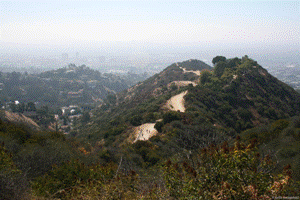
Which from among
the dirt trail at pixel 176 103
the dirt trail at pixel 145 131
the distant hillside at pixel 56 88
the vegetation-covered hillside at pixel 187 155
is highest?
the vegetation-covered hillside at pixel 187 155

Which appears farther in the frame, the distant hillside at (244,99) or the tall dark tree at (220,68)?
the tall dark tree at (220,68)

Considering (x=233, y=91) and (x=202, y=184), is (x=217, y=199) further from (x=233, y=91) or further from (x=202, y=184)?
(x=233, y=91)

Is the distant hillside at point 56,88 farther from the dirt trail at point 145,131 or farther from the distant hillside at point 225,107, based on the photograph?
the dirt trail at point 145,131

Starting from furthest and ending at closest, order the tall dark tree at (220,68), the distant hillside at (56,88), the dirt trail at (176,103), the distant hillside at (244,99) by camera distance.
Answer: the distant hillside at (56,88)
the tall dark tree at (220,68)
the dirt trail at (176,103)
the distant hillside at (244,99)

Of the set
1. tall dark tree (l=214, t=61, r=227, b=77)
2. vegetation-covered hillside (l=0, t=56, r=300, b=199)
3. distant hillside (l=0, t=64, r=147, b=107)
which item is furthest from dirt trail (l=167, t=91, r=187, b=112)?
distant hillside (l=0, t=64, r=147, b=107)

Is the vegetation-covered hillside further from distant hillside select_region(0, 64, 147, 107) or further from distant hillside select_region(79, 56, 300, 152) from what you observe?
distant hillside select_region(0, 64, 147, 107)

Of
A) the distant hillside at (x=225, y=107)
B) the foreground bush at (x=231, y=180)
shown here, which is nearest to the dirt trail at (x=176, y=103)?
the distant hillside at (x=225, y=107)
